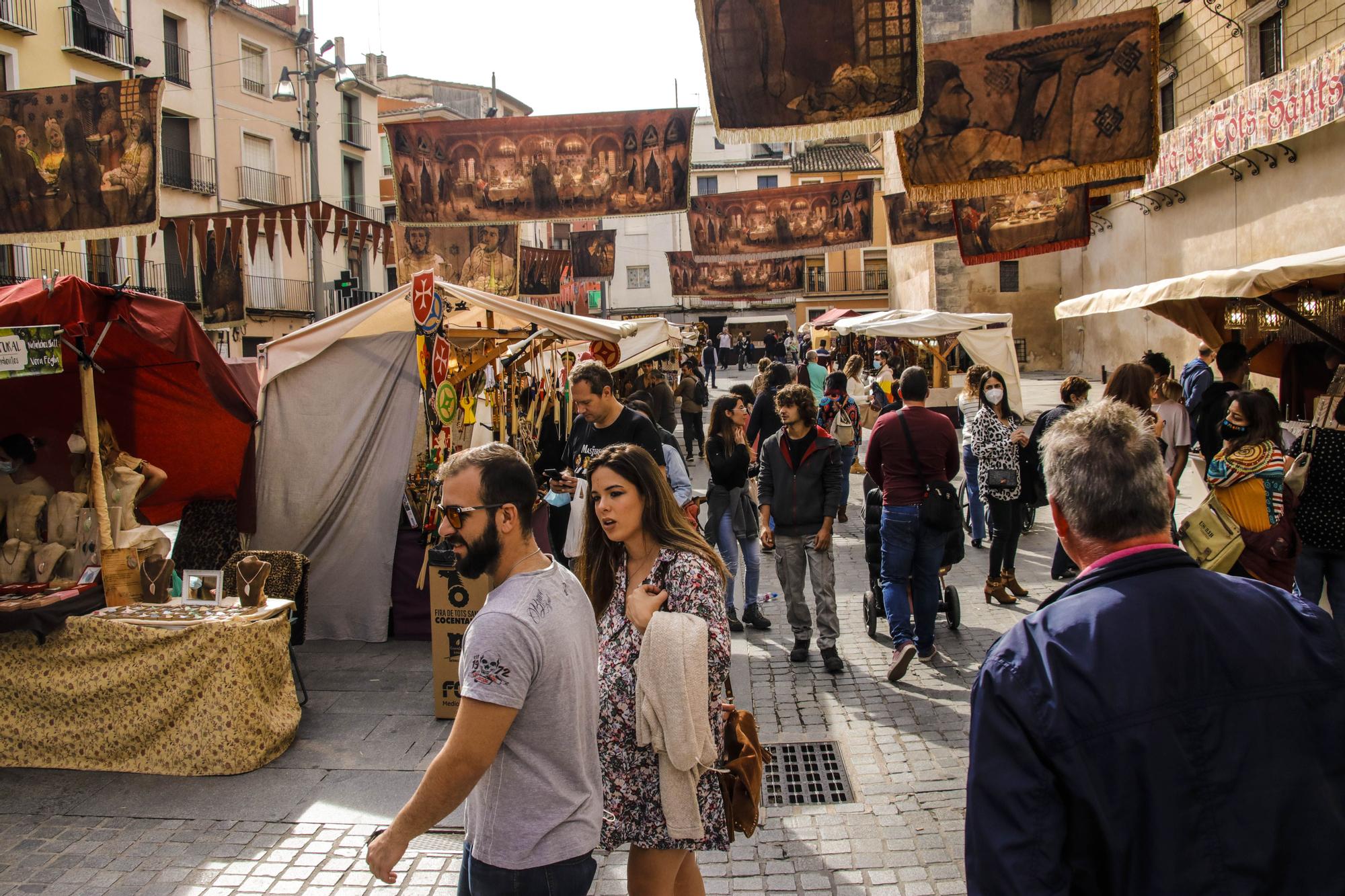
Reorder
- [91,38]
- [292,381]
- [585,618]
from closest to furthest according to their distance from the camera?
[585,618] → [292,381] → [91,38]

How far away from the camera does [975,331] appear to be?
15.7m

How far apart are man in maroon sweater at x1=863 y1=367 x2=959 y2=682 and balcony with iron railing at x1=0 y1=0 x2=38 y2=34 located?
2284 cm

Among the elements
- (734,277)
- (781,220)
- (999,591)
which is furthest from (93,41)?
(999,591)

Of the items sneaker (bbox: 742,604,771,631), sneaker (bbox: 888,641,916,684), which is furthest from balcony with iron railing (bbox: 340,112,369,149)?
sneaker (bbox: 888,641,916,684)

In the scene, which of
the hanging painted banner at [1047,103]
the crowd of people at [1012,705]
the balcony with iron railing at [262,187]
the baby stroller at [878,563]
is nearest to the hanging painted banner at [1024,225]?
the hanging painted banner at [1047,103]

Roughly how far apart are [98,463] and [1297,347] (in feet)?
31.7

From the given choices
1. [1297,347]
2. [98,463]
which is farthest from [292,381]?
[1297,347]

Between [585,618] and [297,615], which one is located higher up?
[585,618]

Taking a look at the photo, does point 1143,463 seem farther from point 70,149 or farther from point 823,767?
point 70,149

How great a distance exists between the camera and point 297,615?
6008 mm

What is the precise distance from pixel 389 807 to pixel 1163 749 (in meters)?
3.80

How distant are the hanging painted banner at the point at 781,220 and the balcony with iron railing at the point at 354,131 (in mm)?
20409

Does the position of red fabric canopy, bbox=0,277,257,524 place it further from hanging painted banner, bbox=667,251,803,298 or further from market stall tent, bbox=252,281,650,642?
hanging painted banner, bbox=667,251,803,298

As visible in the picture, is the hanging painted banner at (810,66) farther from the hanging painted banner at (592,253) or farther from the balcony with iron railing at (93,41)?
the balcony with iron railing at (93,41)
